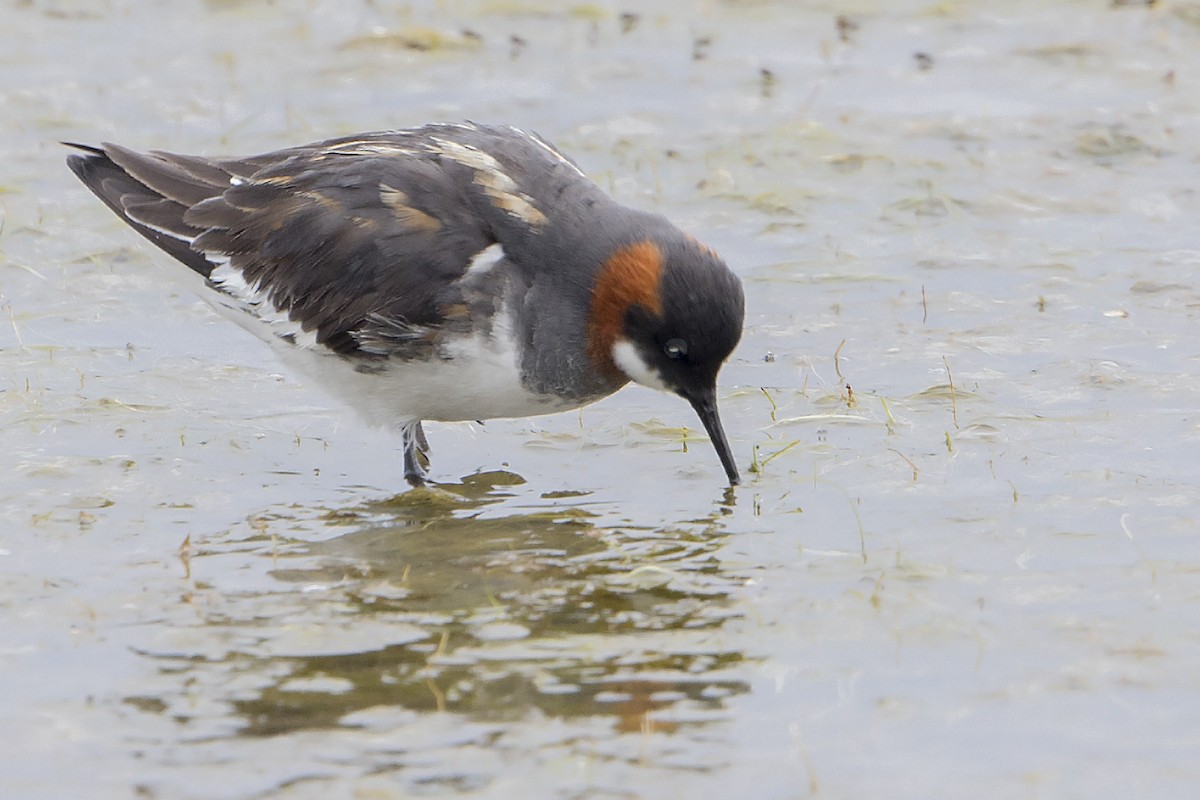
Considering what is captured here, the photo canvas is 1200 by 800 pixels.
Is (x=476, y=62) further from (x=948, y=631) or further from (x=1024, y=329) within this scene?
(x=948, y=631)

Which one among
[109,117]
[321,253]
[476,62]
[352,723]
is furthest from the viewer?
[476,62]

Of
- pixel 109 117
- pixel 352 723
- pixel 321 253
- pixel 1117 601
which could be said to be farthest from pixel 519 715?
pixel 109 117

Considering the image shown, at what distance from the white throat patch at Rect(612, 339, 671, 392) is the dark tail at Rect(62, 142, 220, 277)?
2166mm

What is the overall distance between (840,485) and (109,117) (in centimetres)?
723

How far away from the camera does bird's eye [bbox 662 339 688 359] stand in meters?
7.00

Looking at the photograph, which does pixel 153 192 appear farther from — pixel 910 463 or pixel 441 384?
pixel 910 463

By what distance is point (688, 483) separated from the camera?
745 cm

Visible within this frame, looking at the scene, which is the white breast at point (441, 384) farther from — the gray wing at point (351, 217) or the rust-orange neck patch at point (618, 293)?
the rust-orange neck patch at point (618, 293)

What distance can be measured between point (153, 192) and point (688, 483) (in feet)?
10.1

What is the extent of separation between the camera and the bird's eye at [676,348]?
23.0 ft

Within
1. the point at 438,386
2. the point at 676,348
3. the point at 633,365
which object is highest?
the point at 676,348

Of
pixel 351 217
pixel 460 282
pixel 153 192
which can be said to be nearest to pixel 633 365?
pixel 460 282

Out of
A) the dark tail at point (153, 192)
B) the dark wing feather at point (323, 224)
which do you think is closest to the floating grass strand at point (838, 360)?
the dark wing feather at point (323, 224)

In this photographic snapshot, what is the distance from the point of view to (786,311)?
9391 mm
